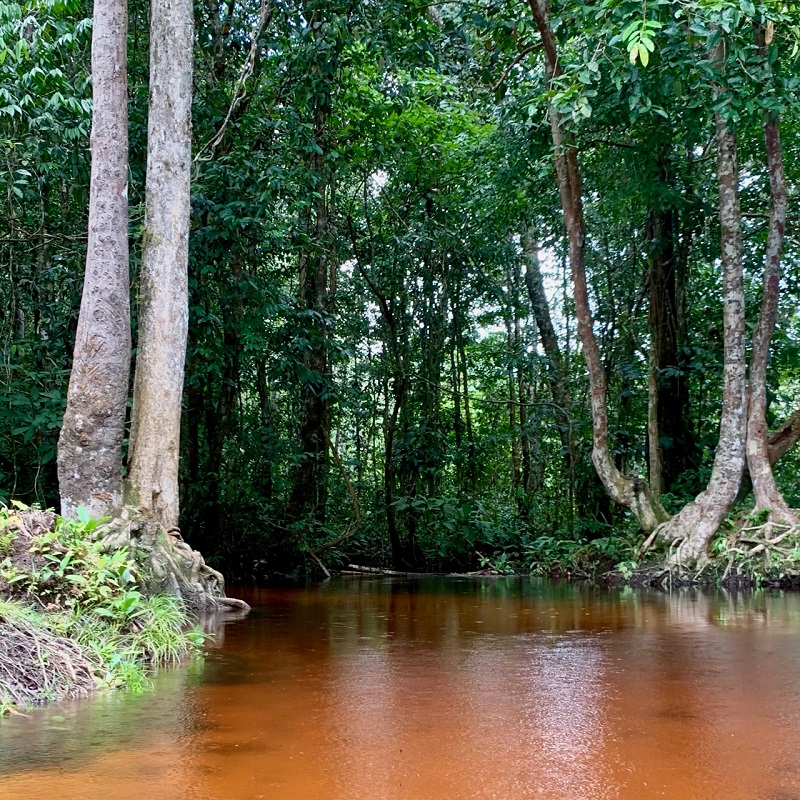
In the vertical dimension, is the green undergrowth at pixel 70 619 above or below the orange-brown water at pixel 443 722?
above

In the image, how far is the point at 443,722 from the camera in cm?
359

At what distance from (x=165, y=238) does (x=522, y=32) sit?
21.5 feet

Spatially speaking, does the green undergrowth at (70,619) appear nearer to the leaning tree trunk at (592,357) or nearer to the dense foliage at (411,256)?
the dense foliage at (411,256)

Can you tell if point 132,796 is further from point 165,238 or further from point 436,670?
point 165,238

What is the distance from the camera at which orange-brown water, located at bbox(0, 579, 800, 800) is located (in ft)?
9.00

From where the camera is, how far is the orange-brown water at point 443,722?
9.00 feet

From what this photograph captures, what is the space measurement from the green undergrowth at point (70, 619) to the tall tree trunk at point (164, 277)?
1716mm

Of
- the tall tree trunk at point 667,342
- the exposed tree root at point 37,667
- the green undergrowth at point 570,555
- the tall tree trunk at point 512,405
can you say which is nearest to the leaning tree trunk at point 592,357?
the green undergrowth at point 570,555

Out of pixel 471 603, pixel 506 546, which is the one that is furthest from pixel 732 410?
pixel 506 546

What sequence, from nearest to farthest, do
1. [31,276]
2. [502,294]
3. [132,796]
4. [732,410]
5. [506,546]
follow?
[132,796] < [732,410] < [31,276] < [506,546] < [502,294]

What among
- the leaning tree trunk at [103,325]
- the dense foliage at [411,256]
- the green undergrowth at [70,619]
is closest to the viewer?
the green undergrowth at [70,619]

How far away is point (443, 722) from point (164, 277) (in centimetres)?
545

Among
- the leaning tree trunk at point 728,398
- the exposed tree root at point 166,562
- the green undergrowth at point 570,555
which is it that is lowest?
the green undergrowth at point 570,555

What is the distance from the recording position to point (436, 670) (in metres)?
4.85
